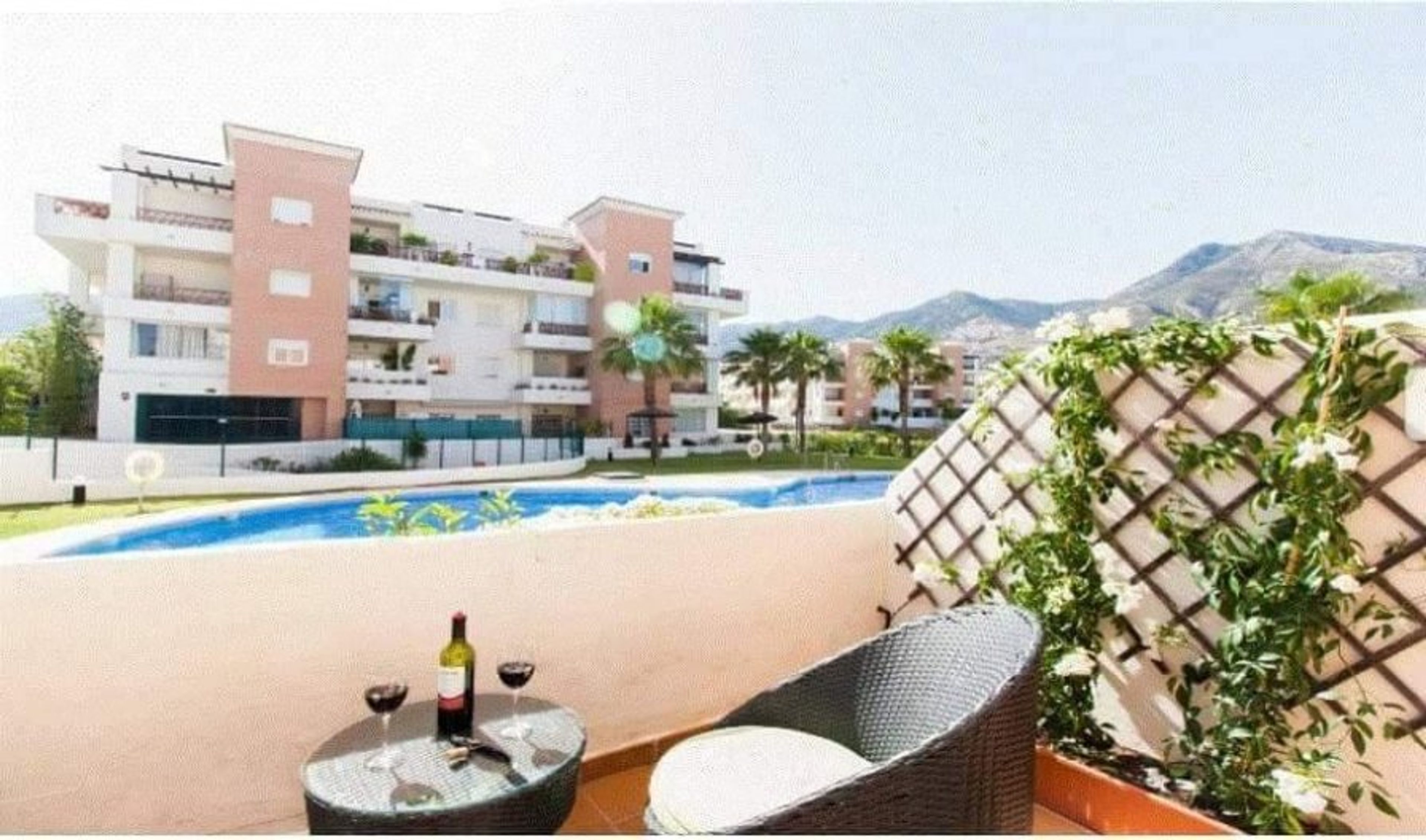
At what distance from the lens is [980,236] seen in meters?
17.5

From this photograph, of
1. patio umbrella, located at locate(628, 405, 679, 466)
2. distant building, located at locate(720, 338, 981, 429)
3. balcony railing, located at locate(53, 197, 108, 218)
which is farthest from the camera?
distant building, located at locate(720, 338, 981, 429)

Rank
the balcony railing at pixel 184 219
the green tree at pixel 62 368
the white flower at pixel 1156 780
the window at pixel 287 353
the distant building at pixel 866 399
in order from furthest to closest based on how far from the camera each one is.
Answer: the distant building at pixel 866 399, the window at pixel 287 353, the green tree at pixel 62 368, the balcony railing at pixel 184 219, the white flower at pixel 1156 780

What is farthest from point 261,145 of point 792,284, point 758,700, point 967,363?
point 967,363

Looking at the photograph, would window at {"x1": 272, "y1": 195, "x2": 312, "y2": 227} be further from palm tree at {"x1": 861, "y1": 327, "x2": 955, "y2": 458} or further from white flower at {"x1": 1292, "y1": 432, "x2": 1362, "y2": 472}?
white flower at {"x1": 1292, "y1": 432, "x2": 1362, "y2": 472}

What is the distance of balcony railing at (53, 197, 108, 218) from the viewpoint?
15969 mm

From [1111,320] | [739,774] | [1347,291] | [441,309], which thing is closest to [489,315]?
[441,309]

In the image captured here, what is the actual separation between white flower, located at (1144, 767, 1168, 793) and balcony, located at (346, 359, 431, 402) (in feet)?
67.4

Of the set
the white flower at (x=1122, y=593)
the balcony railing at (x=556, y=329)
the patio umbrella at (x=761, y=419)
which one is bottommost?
the white flower at (x=1122, y=593)

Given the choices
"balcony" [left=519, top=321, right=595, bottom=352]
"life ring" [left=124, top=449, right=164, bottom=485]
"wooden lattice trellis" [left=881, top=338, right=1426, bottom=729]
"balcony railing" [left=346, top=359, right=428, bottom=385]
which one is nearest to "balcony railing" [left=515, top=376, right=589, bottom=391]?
"balcony" [left=519, top=321, right=595, bottom=352]

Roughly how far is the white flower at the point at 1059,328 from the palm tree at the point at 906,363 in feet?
80.0

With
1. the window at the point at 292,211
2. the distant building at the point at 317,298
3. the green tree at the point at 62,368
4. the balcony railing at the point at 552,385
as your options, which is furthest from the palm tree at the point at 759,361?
the green tree at the point at 62,368

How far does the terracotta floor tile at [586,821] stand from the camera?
92.0 inches

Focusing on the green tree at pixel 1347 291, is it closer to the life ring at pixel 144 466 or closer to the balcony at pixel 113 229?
the life ring at pixel 144 466

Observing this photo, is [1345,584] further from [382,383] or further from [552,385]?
[552,385]
